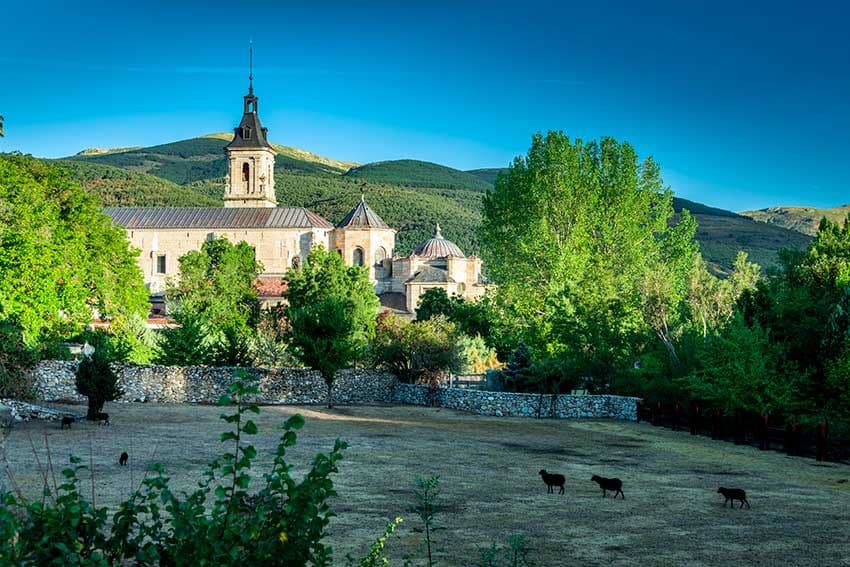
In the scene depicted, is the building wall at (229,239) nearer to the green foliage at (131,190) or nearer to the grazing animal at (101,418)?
the green foliage at (131,190)

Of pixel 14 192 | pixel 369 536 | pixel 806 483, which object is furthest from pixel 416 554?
pixel 14 192

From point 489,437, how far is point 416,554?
13.1 m

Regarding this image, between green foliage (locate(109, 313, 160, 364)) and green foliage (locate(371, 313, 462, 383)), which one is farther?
green foliage (locate(371, 313, 462, 383))

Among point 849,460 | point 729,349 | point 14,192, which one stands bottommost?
point 849,460

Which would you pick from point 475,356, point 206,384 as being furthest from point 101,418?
point 475,356

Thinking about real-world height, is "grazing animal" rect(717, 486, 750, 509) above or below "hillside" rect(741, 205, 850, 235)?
below

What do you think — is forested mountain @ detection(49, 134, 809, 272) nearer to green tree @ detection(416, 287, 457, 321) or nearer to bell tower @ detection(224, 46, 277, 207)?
bell tower @ detection(224, 46, 277, 207)

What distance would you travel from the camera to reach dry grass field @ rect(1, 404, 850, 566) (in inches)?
377

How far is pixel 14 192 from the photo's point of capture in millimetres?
31844

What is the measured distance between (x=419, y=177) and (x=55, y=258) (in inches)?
6022

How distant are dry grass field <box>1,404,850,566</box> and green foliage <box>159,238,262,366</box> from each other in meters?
10.0

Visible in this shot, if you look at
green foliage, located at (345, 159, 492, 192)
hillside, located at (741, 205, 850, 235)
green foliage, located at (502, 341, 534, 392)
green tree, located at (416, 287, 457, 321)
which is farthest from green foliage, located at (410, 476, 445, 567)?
hillside, located at (741, 205, 850, 235)

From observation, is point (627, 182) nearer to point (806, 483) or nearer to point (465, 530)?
point (806, 483)

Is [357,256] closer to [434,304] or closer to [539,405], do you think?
[434,304]
